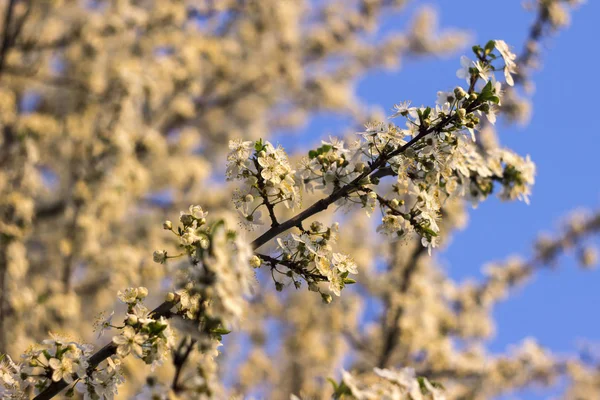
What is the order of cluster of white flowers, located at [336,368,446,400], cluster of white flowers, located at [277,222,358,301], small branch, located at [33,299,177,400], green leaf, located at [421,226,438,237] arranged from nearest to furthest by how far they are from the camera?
cluster of white flowers, located at [336,368,446,400], small branch, located at [33,299,177,400], cluster of white flowers, located at [277,222,358,301], green leaf, located at [421,226,438,237]

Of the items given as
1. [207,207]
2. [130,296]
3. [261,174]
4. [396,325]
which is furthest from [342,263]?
[207,207]

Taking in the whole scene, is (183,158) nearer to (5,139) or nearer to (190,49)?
(190,49)

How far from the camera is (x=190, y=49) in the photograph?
29.5 ft

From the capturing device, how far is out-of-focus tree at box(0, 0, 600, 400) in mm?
2715

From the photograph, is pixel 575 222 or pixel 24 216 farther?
pixel 575 222

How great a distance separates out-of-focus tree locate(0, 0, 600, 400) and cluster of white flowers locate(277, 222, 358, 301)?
2 centimetres

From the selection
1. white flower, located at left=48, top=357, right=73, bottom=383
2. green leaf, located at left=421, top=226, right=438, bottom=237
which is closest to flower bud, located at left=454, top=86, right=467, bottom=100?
green leaf, located at left=421, top=226, right=438, bottom=237

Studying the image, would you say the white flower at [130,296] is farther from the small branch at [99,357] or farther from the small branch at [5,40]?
the small branch at [5,40]

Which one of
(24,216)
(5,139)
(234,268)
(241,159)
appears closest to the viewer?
(234,268)

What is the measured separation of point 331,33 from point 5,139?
210 inches


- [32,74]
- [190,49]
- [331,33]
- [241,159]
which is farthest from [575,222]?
[32,74]

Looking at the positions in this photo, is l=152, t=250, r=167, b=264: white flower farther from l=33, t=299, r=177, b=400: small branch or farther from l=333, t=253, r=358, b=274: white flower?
l=333, t=253, r=358, b=274: white flower

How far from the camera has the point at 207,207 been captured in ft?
32.3

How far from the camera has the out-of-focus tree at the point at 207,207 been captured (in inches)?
107
